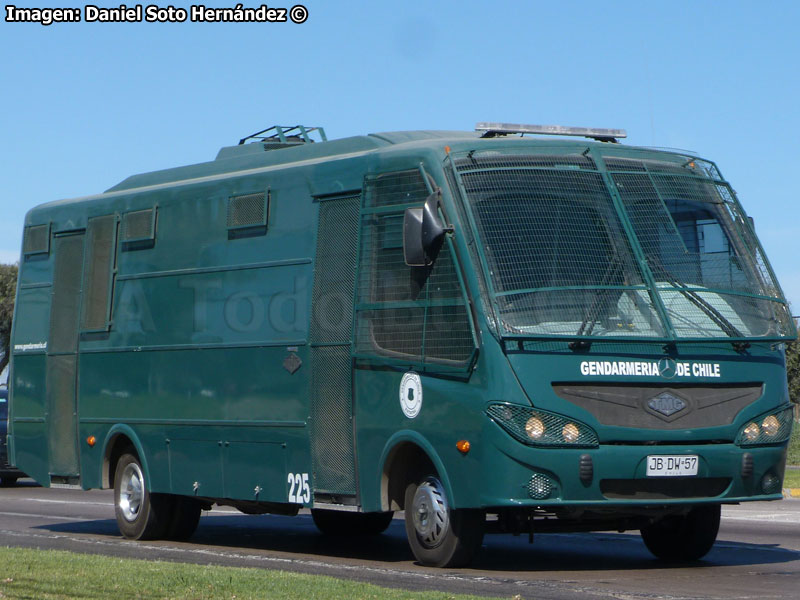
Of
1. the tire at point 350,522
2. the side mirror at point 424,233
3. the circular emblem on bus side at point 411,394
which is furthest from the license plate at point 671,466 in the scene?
the tire at point 350,522

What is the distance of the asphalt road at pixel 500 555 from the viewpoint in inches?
424

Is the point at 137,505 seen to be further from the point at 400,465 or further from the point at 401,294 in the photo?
the point at 401,294

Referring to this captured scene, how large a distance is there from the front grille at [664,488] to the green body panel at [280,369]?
6cm

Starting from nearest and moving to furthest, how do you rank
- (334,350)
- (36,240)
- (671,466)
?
(671,466)
(334,350)
(36,240)

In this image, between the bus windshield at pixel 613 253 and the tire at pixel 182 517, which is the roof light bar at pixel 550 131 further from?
the tire at pixel 182 517

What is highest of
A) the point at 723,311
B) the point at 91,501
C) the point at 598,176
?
the point at 598,176

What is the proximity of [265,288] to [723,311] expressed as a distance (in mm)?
4171

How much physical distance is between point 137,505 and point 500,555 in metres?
4.12

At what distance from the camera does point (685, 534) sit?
12766 millimetres

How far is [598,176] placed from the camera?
11836 millimetres

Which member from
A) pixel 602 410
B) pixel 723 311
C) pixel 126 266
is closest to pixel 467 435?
pixel 602 410

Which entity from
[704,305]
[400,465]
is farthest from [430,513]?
[704,305]

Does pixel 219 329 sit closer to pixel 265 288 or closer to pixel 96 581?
pixel 265 288

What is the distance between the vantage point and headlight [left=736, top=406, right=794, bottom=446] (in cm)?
1145
